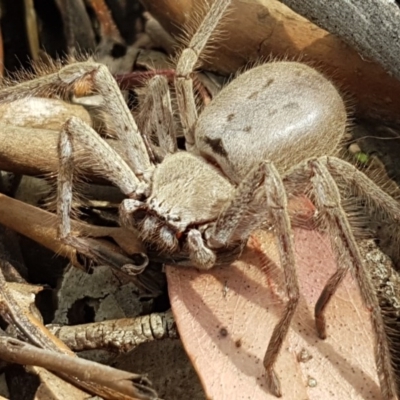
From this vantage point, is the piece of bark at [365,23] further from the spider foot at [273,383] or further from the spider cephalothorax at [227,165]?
the spider foot at [273,383]

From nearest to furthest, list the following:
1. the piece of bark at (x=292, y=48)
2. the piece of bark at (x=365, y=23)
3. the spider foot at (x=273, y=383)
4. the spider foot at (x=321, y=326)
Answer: the spider foot at (x=273, y=383), the spider foot at (x=321, y=326), the piece of bark at (x=365, y=23), the piece of bark at (x=292, y=48)

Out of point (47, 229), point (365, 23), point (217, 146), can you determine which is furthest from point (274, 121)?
point (47, 229)

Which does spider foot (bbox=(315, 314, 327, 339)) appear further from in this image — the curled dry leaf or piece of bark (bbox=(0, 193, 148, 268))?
piece of bark (bbox=(0, 193, 148, 268))

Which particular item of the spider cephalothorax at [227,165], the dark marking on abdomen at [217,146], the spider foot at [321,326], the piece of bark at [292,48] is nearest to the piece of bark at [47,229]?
the spider cephalothorax at [227,165]

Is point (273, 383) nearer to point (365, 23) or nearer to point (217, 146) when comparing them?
point (217, 146)

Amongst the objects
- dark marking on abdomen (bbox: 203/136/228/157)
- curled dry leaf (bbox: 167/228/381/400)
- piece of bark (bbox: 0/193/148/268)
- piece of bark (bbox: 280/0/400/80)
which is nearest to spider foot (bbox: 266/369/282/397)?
curled dry leaf (bbox: 167/228/381/400)

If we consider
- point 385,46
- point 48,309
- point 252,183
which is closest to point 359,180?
point 252,183
